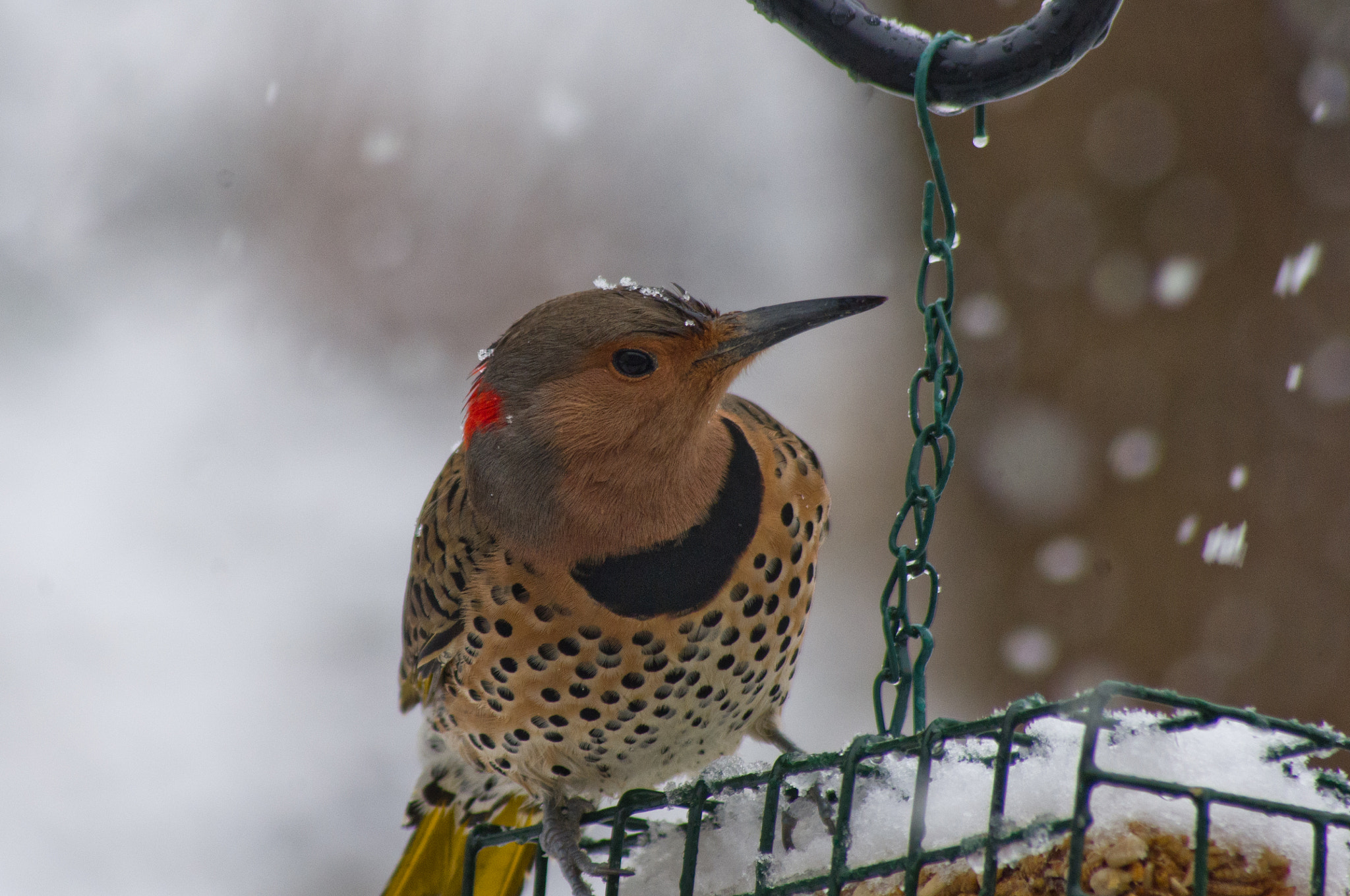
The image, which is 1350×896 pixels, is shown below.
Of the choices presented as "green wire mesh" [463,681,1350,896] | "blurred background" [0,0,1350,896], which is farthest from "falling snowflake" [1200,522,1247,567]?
"green wire mesh" [463,681,1350,896]

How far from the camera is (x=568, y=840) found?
2605 mm

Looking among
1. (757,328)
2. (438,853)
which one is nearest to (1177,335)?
(757,328)

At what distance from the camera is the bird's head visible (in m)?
2.35

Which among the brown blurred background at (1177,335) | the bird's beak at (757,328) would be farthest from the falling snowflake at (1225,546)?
the bird's beak at (757,328)

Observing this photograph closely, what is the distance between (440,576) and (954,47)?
1.58 meters

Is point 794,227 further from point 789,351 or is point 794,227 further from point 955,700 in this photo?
point 955,700

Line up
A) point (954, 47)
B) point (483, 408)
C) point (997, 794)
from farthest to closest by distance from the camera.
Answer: point (483, 408)
point (954, 47)
point (997, 794)

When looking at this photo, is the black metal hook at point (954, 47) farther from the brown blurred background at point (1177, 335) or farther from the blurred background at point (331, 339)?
the blurred background at point (331, 339)

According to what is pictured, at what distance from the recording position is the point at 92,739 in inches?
211

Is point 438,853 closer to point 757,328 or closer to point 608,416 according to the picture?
point 608,416

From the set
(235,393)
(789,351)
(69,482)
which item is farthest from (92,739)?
(789,351)

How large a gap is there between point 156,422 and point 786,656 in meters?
4.15

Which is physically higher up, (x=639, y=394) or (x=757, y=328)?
(x=757, y=328)

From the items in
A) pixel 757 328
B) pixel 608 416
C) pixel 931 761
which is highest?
pixel 757 328
